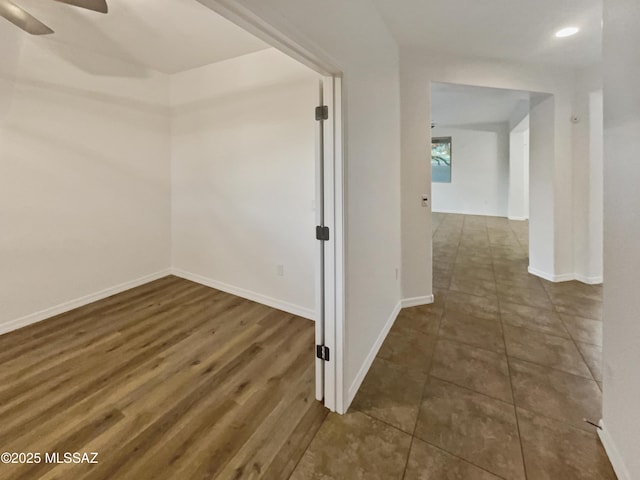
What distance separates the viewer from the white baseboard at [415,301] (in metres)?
3.10

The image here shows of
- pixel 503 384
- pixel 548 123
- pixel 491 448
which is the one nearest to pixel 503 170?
pixel 548 123

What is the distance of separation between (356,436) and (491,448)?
0.66 metres

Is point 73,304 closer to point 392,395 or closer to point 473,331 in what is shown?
point 392,395

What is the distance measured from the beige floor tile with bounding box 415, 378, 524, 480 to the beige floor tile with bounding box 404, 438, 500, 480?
37 millimetres

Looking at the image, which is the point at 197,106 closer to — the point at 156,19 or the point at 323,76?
the point at 156,19

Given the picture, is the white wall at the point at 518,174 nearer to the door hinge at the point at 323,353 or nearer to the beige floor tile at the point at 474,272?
the beige floor tile at the point at 474,272

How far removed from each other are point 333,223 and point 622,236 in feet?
4.16

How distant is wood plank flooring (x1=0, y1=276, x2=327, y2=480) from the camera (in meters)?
1.42

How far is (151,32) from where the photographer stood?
270 centimetres

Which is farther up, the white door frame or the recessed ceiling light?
the recessed ceiling light

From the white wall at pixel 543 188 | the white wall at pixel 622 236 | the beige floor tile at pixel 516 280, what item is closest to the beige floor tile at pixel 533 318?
the beige floor tile at pixel 516 280

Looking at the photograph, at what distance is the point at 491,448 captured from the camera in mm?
1453

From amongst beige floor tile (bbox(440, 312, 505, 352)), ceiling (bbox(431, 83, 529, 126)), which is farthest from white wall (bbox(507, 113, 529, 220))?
beige floor tile (bbox(440, 312, 505, 352))

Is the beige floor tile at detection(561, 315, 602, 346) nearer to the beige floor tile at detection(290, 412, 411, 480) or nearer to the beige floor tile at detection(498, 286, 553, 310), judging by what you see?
the beige floor tile at detection(498, 286, 553, 310)
